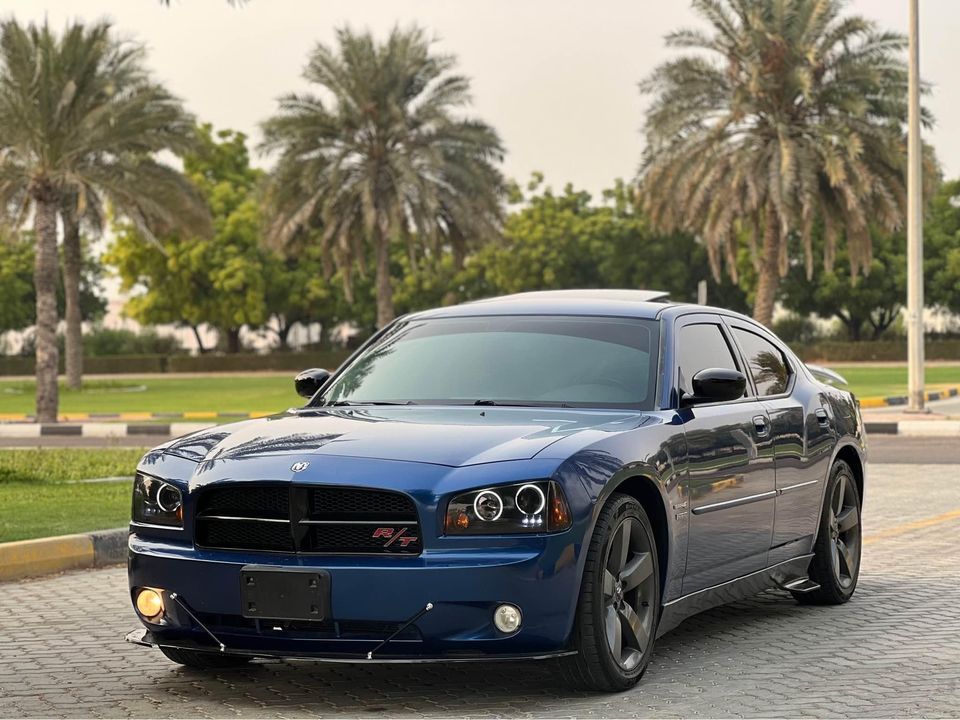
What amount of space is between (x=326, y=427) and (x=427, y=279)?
75.5 metres

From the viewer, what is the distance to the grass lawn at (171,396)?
40.0m

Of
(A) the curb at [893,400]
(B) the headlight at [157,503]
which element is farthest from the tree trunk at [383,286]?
(B) the headlight at [157,503]

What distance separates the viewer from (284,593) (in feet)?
18.0

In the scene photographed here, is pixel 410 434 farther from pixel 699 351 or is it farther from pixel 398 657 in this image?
pixel 699 351

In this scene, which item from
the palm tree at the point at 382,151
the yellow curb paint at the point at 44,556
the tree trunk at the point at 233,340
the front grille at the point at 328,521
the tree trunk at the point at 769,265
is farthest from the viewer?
the tree trunk at the point at 233,340

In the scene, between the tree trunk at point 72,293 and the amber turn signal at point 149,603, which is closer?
the amber turn signal at point 149,603

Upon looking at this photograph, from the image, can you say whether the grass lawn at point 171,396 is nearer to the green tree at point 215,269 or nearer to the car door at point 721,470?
the green tree at point 215,269

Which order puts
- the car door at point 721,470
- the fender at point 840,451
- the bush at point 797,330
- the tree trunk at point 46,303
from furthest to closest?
the bush at point 797,330
the tree trunk at point 46,303
the fender at point 840,451
the car door at point 721,470

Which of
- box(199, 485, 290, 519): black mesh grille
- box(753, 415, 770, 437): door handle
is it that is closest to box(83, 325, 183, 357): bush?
box(753, 415, 770, 437): door handle

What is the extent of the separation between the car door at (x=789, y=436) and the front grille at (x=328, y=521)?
2.51m

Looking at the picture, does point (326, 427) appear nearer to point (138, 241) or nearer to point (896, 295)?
point (138, 241)

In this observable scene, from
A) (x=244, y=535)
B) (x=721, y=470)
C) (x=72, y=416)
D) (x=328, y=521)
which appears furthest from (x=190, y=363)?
(x=328, y=521)

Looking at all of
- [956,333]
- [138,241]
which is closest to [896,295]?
[956,333]

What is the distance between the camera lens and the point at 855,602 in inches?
329
